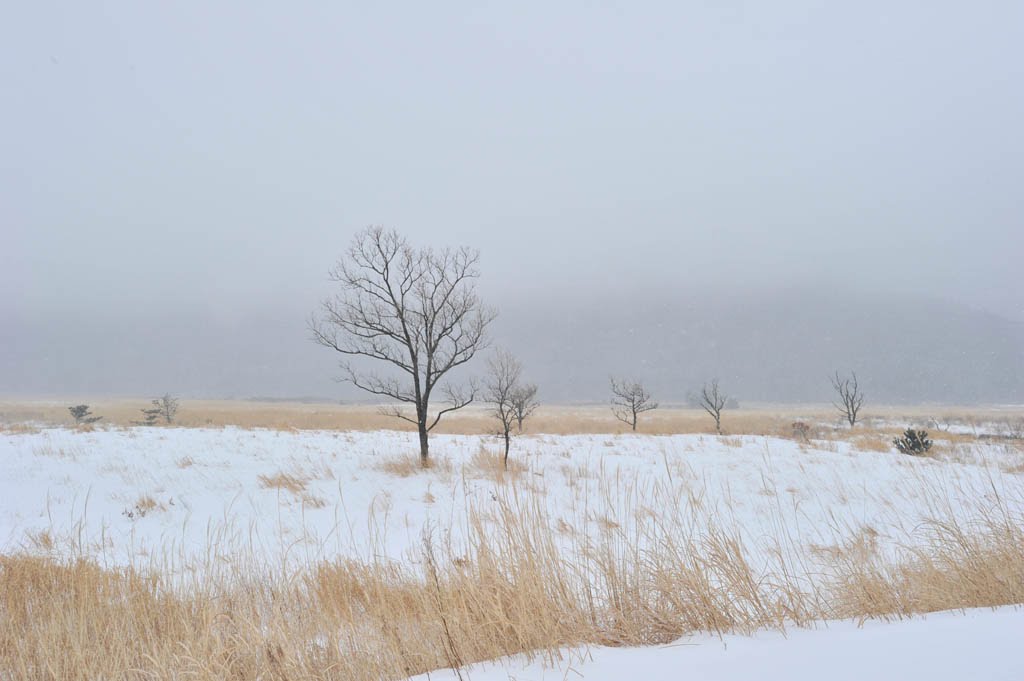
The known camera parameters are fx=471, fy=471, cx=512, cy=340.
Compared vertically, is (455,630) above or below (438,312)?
below

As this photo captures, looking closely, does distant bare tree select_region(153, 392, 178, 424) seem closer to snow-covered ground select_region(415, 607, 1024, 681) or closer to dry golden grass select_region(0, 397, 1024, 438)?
dry golden grass select_region(0, 397, 1024, 438)

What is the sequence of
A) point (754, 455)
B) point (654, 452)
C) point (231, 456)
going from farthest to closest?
point (654, 452) → point (754, 455) → point (231, 456)

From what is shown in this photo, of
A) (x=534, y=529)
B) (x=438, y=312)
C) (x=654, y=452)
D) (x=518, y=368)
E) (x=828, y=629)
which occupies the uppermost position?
(x=438, y=312)

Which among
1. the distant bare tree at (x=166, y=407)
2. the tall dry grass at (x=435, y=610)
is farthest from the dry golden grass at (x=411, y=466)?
the distant bare tree at (x=166, y=407)

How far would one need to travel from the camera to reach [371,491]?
1014 centimetres

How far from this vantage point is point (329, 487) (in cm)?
1039

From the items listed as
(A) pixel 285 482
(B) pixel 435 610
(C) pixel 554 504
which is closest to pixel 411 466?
(A) pixel 285 482

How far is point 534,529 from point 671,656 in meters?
1.25

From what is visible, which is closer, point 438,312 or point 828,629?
point 828,629

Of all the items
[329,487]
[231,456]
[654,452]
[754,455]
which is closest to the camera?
[329,487]

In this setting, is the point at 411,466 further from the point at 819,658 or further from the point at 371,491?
the point at 819,658

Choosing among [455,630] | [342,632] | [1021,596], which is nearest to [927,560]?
[1021,596]

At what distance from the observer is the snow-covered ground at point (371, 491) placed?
647cm

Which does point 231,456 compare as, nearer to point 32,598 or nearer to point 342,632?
point 32,598
